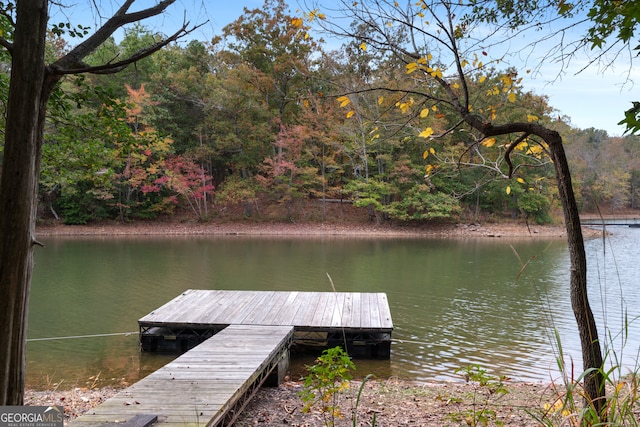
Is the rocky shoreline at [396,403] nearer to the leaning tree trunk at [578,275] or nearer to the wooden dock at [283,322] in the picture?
the leaning tree trunk at [578,275]

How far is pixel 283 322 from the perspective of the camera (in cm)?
581

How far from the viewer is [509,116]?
64.5 feet

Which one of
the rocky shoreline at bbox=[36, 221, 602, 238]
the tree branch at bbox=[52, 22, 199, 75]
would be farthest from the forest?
the tree branch at bbox=[52, 22, 199, 75]

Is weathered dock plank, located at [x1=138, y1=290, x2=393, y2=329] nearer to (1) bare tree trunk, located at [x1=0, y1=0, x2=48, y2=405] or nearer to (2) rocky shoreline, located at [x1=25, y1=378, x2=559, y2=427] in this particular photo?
(2) rocky shoreline, located at [x1=25, y1=378, x2=559, y2=427]

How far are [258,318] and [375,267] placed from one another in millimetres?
6460

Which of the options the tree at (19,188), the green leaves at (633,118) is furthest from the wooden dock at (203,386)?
the green leaves at (633,118)

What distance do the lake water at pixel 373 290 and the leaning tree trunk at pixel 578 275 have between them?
15 cm

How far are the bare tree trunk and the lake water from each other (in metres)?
1.74

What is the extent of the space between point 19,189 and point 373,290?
319 inches

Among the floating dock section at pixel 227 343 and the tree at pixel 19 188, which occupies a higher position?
the tree at pixel 19 188

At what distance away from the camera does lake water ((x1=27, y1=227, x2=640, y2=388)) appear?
5.39 m

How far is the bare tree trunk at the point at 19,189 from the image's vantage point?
1.63 meters

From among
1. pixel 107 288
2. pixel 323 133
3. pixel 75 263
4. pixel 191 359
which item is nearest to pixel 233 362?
pixel 191 359

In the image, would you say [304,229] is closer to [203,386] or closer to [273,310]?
[273,310]
